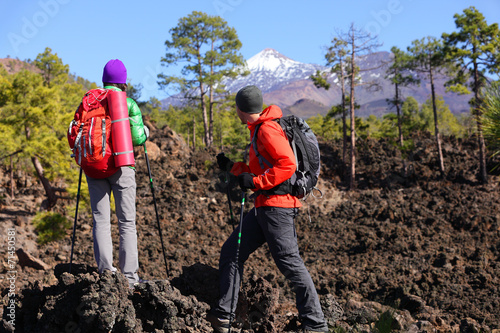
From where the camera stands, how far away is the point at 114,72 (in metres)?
3.47

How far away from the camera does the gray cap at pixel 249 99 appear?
308 centimetres

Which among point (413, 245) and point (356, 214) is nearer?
point (413, 245)

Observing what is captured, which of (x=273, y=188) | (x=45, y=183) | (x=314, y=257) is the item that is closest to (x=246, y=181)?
(x=273, y=188)

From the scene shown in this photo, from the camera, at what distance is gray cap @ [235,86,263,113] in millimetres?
3077

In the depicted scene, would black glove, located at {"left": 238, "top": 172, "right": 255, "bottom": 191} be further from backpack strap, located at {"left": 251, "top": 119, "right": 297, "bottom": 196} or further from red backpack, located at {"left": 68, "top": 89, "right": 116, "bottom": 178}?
red backpack, located at {"left": 68, "top": 89, "right": 116, "bottom": 178}

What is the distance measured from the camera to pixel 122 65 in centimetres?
352

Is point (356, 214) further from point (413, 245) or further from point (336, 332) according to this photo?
point (336, 332)

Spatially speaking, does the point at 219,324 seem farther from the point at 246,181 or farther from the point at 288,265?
the point at 246,181

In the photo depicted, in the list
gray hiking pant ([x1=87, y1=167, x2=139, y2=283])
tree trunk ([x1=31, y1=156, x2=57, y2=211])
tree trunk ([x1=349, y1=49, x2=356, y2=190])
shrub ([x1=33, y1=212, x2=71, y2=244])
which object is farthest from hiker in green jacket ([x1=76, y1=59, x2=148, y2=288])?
tree trunk ([x1=349, y1=49, x2=356, y2=190])

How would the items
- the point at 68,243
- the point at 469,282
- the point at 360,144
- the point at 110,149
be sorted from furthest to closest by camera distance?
the point at 360,144, the point at 68,243, the point at 469,282, the point at 110,149

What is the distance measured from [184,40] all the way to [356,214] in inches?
613

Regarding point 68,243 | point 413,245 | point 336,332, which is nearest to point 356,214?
point 413,245

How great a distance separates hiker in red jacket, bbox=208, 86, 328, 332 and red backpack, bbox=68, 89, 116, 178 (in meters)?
1.11

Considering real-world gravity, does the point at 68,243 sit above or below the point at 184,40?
below
